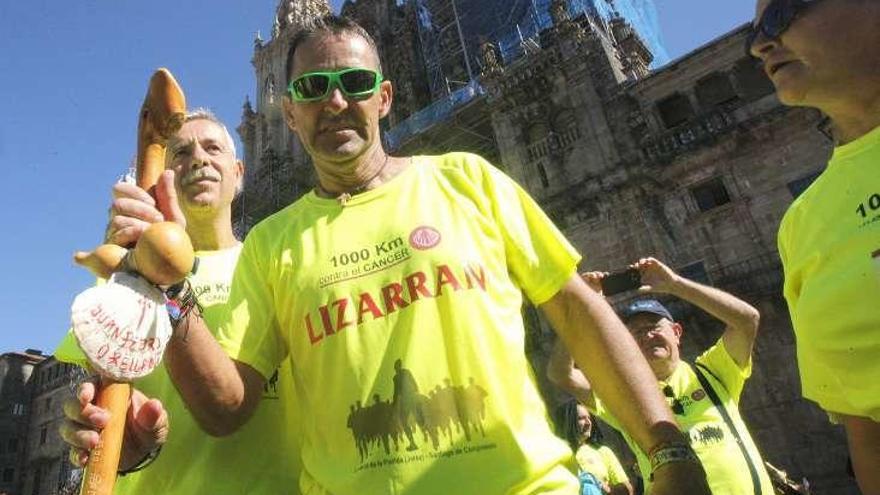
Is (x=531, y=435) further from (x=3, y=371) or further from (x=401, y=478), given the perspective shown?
(x=3, y=371)

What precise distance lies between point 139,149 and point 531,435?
1.41 m

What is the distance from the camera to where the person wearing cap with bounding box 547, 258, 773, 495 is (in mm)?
3736

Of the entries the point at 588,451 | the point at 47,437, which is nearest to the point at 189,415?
the point at 588,451

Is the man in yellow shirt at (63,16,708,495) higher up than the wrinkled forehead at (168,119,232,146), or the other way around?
the wrinkled forehead at (168,119,232,146)

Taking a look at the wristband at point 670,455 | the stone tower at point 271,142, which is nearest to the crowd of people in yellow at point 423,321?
the wristband at point 670,455

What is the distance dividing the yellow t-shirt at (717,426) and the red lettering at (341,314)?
2385mm

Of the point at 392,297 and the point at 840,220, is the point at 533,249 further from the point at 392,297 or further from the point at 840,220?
the point at 840,220

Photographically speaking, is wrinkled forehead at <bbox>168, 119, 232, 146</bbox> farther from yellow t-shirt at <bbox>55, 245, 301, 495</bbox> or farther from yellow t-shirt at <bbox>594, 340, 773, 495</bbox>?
yellow t-shirt at <bbox>594, 340, 773, 495</bbox>

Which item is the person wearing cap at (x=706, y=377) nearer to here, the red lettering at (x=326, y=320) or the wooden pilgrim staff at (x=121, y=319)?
the red lettering at (x=326, y=320)

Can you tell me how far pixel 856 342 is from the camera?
170cm

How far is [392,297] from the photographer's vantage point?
1.65 m

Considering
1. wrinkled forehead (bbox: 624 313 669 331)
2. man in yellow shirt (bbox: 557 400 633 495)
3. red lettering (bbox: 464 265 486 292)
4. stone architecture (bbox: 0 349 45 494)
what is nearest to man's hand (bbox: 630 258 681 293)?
wrinkled forehead (bbox: 624 313 669 331)

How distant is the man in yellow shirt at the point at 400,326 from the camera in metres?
1.42

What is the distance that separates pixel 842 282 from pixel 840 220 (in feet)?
0.85
